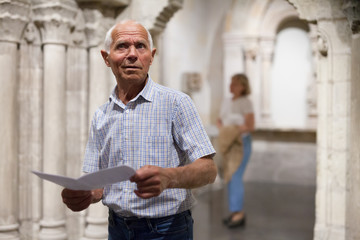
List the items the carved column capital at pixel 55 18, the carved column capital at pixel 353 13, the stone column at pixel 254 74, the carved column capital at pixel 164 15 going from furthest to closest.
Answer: the stone column at pixel 254 74 < the carved column capital at pixel 164 15 < the carved column capital at pixel 55 18 < the carved column capital at pixel 353 13

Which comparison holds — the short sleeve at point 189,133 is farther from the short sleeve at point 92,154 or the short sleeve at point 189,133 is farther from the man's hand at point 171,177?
the short sleeve at point 92,154

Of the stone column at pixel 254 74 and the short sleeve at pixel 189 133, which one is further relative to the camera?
the stone column at pixel 254 74

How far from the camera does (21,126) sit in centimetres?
298

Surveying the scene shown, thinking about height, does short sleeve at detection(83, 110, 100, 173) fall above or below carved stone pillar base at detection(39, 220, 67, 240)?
above

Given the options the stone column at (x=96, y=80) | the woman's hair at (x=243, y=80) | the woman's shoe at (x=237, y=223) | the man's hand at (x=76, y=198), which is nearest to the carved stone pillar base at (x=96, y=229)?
the stone column at (x=96, y=80)

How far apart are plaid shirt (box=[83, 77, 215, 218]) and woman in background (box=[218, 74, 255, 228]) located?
2.98 m

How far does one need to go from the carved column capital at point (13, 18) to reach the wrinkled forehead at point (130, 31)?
1418 millimetres

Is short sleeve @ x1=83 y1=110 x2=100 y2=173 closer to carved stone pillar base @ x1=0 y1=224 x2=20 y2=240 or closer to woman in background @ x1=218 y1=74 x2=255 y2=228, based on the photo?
carved stone pillar base @ x1=0 y1=224 x2=20 y2=240

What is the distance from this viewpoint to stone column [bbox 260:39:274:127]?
738 cm

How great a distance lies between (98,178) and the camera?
1.34 m

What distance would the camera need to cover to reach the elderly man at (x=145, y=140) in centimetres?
155

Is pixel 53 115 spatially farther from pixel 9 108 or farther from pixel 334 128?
pixel 334 128

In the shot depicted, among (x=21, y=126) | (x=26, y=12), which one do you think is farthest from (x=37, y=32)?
(x=21, y=126)

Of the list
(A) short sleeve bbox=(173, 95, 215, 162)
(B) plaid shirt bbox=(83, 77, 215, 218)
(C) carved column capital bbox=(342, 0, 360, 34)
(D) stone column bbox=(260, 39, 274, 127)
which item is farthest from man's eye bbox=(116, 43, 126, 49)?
(D) stone column bbox=(260, 39, 274, 127)
